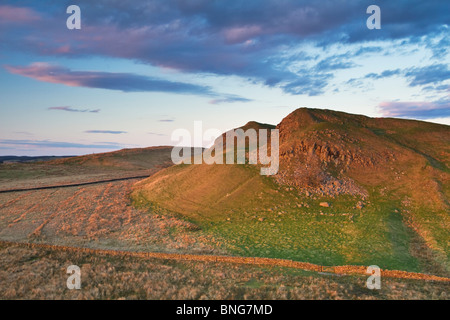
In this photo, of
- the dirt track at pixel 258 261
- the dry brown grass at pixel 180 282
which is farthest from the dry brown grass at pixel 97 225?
the dry brown grass at pixel 180 282

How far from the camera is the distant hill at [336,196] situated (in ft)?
37.7

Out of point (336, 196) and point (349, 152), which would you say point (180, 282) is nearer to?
point (336, 196)

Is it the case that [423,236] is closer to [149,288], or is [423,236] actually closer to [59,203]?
[149,288]

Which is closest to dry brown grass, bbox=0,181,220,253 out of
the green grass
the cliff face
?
the green grass

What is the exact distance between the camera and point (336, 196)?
15.2 m

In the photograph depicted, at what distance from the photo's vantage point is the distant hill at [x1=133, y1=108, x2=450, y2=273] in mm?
11484

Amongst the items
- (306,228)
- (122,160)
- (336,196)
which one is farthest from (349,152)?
(122,160)

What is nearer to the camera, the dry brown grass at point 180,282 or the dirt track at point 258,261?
the dry brown grass at point 180,282

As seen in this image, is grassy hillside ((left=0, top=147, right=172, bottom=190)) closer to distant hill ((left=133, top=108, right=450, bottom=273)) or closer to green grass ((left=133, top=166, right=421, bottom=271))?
distant hill ((left=133, top=108, right=450, bottom=273))

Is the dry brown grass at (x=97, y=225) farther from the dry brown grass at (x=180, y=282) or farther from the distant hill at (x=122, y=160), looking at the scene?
the distant hill at (x=122, y=160)

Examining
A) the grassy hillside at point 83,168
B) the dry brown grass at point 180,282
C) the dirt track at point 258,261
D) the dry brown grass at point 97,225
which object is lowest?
the dry brown grass at point 180,282
